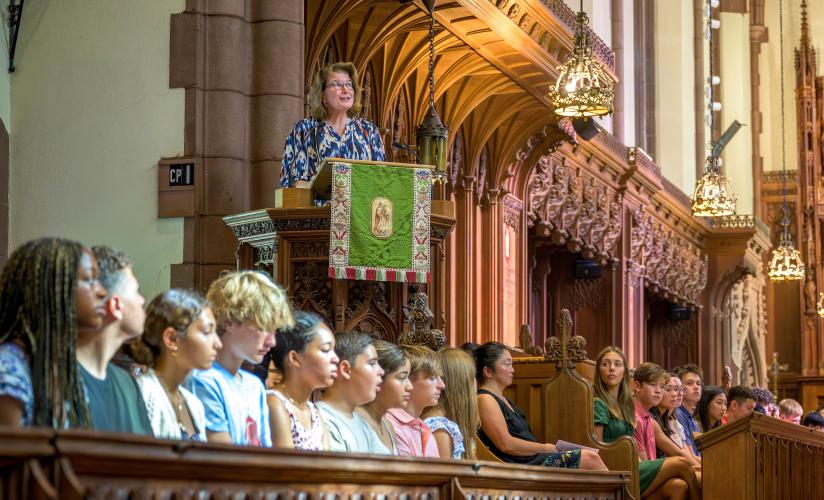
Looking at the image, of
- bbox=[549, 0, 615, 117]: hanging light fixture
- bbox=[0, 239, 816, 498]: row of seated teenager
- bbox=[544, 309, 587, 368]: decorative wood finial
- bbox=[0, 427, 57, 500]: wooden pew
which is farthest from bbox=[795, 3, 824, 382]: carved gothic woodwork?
bbox=[0, 427, 57, 500]: wooden pew

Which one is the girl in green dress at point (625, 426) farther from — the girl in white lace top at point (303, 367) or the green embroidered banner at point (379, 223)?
the girl in white lace top at point (303, 367)

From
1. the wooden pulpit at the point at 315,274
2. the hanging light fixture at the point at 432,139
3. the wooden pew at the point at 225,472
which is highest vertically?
the hanging light fixture at the point at 432,139

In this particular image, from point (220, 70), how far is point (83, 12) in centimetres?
97

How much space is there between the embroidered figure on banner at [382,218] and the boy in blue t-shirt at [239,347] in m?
2.84

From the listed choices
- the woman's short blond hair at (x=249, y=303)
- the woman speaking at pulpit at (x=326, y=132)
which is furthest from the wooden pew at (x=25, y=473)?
the woman speaking at pulpit at (x=326, y=132)

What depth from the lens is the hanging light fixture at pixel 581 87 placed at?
487 inches

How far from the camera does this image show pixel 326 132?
27.6 ft

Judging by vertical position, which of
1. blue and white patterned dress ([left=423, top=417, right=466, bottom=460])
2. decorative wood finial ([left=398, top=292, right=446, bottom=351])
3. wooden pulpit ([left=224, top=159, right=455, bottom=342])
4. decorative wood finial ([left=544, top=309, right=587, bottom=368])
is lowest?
blue and white patterned dress ([left=423, top=417, right=466, bottom=460])

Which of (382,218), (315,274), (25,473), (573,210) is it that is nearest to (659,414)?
(382,218)

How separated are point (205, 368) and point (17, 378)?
101 cm

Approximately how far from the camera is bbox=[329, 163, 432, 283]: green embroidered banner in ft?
26.2

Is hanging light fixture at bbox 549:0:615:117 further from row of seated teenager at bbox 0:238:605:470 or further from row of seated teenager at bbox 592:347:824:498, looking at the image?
row of seated teenager at bbox 0:238:605:470

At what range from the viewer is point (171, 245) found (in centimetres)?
887

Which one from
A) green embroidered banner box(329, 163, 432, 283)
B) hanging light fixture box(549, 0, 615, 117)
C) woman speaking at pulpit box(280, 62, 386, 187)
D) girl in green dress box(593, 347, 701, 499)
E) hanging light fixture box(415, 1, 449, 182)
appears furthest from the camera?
hanging light fixture box(549, 0, 615, 117)
